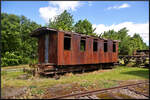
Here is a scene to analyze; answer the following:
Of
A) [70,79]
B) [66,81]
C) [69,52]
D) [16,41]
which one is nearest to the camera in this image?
[66,81]

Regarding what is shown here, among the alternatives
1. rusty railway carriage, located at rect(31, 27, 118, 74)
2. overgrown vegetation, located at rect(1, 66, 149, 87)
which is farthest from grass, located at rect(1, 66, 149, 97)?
rusty railway carriage, located at rect(31, 27, 118, 74)

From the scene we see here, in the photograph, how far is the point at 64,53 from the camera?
9.84m

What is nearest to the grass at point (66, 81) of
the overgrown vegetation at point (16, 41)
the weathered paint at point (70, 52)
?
the weathered paint at point (70, 52)

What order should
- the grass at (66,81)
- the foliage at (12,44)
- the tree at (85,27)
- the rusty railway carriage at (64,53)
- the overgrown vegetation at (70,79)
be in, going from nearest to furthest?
the grass at (66,81) → the overgrown vegetation at (70,79) → the rusty railway carriage at (64,53) → the foliage at (12,44) → the tree at (85,27)

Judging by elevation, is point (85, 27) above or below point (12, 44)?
above

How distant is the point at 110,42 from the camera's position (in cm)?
1405

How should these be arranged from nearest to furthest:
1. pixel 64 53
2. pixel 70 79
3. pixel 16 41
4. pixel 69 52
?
pixel 70 79 < pixel 64 53 < pixel 69 52 < pixel 16 41

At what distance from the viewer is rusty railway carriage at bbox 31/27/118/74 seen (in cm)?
951

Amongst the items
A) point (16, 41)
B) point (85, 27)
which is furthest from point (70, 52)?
point (85, 27)

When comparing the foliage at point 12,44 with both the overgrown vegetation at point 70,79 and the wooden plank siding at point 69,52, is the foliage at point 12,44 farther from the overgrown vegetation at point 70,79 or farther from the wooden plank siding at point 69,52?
the overgrown vegetation at point 70,79

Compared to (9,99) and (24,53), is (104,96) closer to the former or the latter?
(9,99)

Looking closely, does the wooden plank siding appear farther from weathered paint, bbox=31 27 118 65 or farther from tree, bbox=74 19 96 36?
tree, bbox=74 19 96 36

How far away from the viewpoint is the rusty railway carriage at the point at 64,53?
9508 millimetres

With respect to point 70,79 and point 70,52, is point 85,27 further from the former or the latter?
point 70,79
